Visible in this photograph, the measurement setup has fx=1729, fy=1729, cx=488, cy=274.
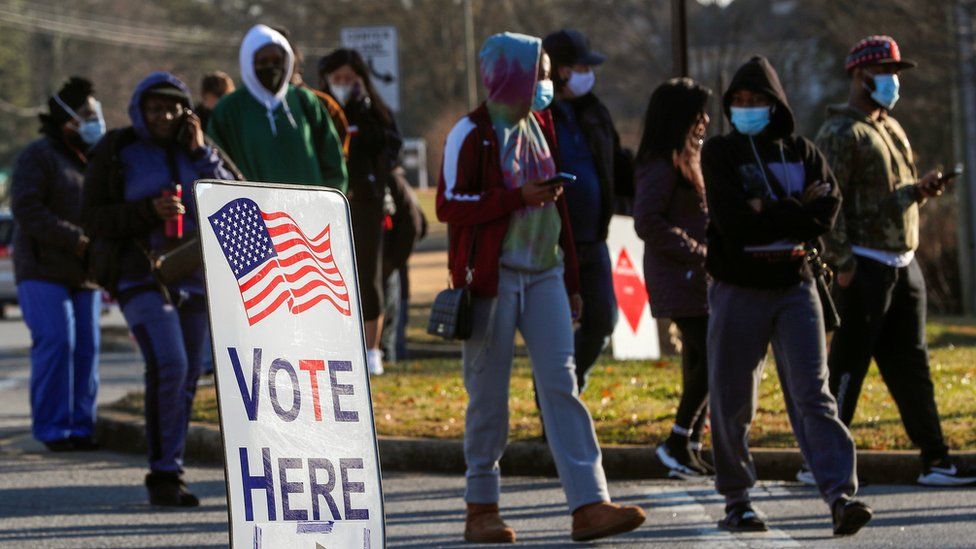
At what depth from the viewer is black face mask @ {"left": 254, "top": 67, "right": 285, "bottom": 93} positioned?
329 inches

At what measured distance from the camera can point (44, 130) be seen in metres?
9.90

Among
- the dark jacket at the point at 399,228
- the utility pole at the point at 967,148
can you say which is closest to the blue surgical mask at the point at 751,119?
the dark jacket at the point at 399,228

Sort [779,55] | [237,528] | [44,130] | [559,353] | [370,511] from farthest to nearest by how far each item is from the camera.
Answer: [779,55], [44,130], [559,353], [370,511], [237,528]

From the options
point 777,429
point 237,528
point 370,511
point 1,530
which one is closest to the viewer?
point 237,528

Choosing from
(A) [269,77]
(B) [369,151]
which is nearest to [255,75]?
(A) [269,77]

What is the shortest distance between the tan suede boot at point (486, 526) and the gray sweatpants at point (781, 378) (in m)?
0.88

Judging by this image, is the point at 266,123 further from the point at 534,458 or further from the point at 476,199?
the point at 534,458

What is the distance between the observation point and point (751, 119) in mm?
6773

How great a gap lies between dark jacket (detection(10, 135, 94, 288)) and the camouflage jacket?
4368 millimetres

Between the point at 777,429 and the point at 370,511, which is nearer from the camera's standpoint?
the point at 370,511

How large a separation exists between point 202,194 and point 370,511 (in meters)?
0.98

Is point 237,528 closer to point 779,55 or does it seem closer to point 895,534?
point 895,534

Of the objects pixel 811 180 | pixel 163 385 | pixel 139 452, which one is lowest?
pixel 139 452

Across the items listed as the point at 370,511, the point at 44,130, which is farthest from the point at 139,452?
the point at 370,511
